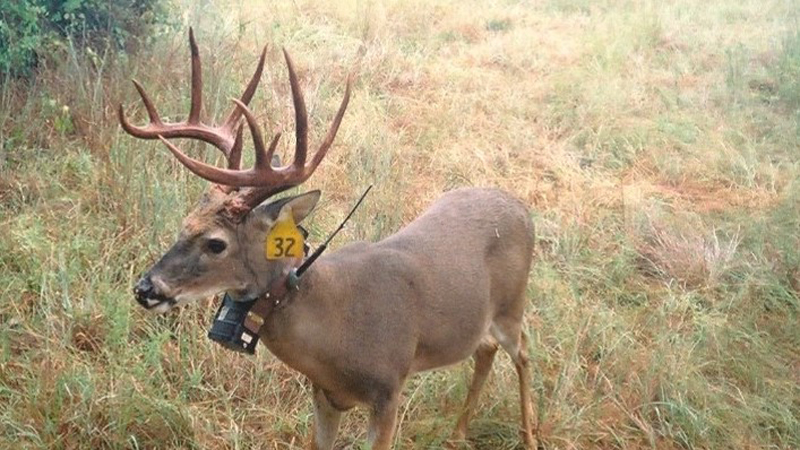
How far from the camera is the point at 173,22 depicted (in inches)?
281

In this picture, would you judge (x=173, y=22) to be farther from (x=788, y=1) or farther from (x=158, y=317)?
(x=788, y=1)

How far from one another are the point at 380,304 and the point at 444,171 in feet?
11.2

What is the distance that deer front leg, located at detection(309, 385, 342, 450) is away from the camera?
3.36 metres

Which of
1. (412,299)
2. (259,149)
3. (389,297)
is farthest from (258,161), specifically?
(412,299)

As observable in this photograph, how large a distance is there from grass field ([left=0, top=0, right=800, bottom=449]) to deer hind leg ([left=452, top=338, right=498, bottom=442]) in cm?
7

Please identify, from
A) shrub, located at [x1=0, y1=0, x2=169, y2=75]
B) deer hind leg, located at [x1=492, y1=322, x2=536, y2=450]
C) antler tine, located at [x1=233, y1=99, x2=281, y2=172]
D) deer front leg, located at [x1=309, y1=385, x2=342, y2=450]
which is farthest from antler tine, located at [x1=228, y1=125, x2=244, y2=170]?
shrub, located at [x1=0, y1=0, x2=169, y2=75]

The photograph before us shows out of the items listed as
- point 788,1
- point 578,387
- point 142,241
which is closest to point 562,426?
point 578,387

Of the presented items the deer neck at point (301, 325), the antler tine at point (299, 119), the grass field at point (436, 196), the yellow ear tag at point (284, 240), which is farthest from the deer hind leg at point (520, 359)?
the antler tine at point (299, 119)

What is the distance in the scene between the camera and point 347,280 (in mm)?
3301

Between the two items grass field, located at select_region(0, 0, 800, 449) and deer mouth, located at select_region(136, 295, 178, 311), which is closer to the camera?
deer mouth, located at select_region(136, 295, 178, 311)

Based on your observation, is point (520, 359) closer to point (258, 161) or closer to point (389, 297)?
point (389, 297)

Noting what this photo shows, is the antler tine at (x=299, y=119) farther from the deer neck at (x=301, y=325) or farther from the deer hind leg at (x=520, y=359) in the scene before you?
the deer hind leg at (x=520, y=359)

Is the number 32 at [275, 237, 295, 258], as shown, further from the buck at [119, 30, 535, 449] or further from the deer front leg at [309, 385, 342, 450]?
the deer front leg at [309, 385, 342, 450]

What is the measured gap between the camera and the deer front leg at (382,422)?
127 inches
